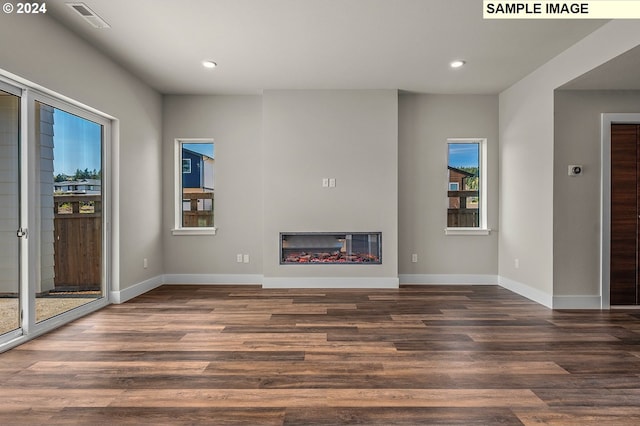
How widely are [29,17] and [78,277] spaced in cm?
232

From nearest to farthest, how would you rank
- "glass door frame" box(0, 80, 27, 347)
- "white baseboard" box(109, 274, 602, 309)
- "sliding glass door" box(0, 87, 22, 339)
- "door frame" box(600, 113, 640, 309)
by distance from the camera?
1. "sliding glass door" box(0, 87, 22, 339)
2. "glass door frame" box(0, 80, 27, 347)
3. "door frame" box(600, 113, 640, 309)
4. "white baseboard" box(109, 274, 602, 309)

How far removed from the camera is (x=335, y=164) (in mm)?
4996

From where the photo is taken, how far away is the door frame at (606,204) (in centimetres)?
392

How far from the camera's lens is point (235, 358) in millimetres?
2596

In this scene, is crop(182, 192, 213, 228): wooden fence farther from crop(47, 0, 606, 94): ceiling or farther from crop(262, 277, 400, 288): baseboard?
crop(47, 0, 606, 94): ceiling

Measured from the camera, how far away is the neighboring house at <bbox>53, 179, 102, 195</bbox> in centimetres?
340

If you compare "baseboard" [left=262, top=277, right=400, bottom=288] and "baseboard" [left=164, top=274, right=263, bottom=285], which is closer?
"baseboard" [left=262, top=277, right=400, bottom=288]

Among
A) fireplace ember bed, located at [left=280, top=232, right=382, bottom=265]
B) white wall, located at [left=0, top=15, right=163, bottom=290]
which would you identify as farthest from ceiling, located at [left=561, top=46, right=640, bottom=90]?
white wall, located at [left=0, top=15, right=163, bottom=290]

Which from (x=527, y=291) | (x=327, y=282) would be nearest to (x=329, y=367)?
(x=327, y=282)

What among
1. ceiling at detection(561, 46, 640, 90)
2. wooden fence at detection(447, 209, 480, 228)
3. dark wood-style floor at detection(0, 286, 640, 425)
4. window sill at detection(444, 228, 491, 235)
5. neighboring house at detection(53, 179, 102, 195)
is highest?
ceiling at detection(561, 46, 640, 90)

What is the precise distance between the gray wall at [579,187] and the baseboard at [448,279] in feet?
4.21

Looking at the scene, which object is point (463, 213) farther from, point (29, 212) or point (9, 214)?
point (9, 214)

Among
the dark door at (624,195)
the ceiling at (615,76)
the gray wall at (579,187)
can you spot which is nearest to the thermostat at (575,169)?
the gray wall at (579,187)

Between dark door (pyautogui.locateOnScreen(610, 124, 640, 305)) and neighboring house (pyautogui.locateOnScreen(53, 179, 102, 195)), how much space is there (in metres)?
5.56
